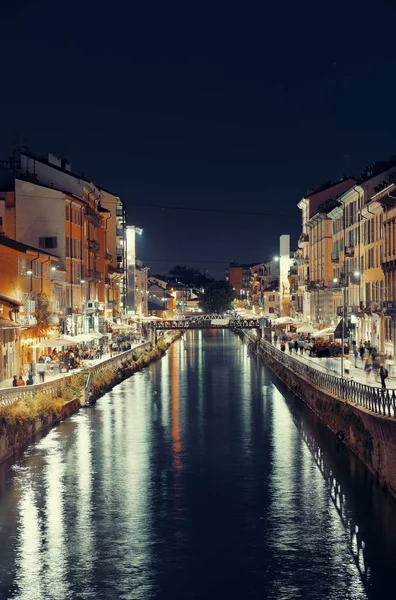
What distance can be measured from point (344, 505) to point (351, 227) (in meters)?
67.1

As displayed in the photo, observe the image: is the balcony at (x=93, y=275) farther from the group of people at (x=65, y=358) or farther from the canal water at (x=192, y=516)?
the canal water at (x=192, y=516)

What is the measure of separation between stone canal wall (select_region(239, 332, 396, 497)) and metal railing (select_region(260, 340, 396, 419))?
0.23 m

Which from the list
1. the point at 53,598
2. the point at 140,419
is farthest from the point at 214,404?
the point at 53,598

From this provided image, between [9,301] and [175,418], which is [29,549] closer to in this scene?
[175,418]

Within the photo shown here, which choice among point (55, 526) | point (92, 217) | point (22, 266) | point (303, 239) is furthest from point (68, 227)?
point (55, 526)

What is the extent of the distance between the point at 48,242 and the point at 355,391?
56.4m

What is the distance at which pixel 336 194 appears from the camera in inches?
5399

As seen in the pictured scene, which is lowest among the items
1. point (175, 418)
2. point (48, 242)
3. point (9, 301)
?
point (175, 418)

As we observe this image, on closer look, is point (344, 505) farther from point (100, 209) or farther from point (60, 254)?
point (100, 209)

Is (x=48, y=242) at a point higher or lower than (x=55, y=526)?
higher

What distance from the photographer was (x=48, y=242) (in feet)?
329

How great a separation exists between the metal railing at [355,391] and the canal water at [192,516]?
2.35 meters

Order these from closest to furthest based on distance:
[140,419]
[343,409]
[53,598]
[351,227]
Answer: [53,598]
[343,409]
[140,419]
[351,227]

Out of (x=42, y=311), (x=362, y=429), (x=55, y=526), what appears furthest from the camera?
(x=42, y=311)
